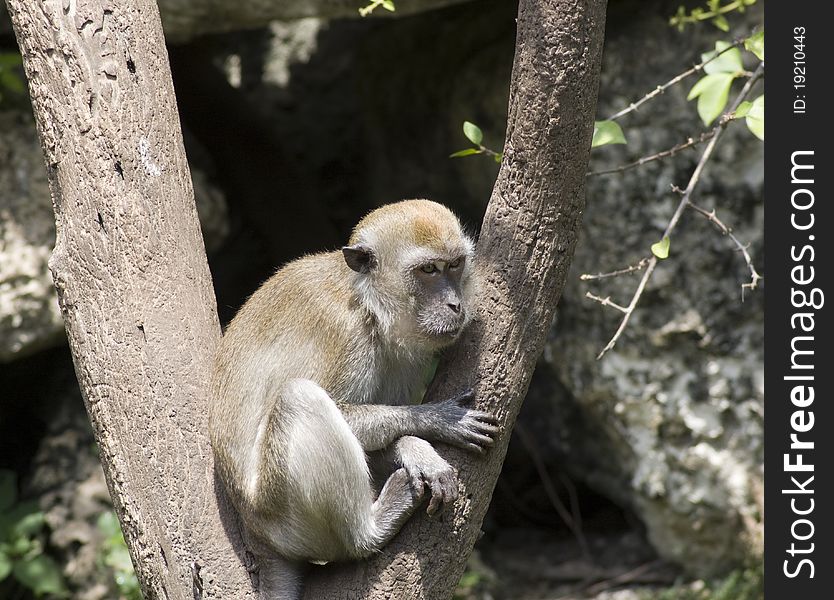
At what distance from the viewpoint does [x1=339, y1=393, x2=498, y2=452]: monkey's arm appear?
3.66 metres

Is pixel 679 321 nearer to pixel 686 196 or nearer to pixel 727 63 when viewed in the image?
pixel 686 196

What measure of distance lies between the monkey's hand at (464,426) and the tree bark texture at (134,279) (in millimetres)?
933

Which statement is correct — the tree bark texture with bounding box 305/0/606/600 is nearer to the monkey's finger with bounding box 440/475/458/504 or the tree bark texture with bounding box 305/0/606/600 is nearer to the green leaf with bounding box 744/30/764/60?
the monkey's finger with bounding box 440/475/458/504

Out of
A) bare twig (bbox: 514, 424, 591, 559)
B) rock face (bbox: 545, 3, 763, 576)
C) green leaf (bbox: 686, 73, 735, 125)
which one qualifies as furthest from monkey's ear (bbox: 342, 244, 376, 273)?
bare twig (bbox: 514, 424, 591, 559)

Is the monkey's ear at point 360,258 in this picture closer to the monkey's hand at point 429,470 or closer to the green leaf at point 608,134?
the monkey's hand at point 429,470

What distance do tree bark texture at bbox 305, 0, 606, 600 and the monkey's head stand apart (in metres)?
0.39

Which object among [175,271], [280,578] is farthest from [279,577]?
[175,271]

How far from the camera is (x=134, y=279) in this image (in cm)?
391

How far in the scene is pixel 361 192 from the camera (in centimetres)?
898

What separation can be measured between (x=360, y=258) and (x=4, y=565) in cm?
367

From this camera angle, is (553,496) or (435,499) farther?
(553,496)

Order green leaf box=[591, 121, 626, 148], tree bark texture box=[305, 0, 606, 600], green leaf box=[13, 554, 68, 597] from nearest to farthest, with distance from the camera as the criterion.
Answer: tree bark texture box=[305, 0, 606, 600] < green leaf box=[591, 121, 626, 148] < green leaf box=[13, 554, 68, 597]

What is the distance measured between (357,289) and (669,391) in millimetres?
3269

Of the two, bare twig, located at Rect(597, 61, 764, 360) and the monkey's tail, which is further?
bare twig, located at Rect(597, 61, 764, 360)
